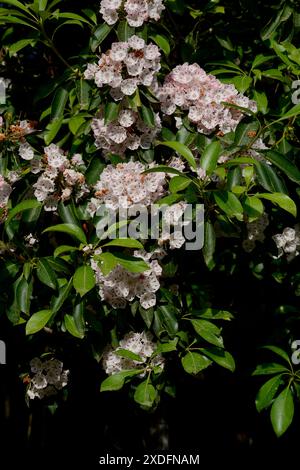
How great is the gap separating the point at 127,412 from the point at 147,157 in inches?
52.2

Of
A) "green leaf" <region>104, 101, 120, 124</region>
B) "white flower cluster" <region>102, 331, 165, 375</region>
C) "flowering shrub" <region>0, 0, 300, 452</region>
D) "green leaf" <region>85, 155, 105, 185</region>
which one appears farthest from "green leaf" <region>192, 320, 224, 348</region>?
"green leaf" <region>104, 101, 120, 124</region>

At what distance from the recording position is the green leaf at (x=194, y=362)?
2.14 meters

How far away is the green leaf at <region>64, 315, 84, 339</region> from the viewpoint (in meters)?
2.06

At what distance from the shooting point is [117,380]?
216 cm

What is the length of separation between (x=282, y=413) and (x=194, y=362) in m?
0.34

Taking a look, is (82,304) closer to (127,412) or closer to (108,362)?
(108,362)

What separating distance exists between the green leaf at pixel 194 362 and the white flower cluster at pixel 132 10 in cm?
115

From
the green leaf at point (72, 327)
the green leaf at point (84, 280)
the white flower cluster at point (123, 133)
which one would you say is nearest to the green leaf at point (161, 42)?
the white flower cluster at point (123, 133)

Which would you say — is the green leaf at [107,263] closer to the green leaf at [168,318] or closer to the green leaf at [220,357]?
the green leaf at [168,318]

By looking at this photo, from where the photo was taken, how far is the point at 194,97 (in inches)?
92.4

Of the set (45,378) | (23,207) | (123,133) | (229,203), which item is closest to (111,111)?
(123,133)

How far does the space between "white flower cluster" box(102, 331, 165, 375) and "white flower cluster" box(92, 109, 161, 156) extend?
665 millimetres
